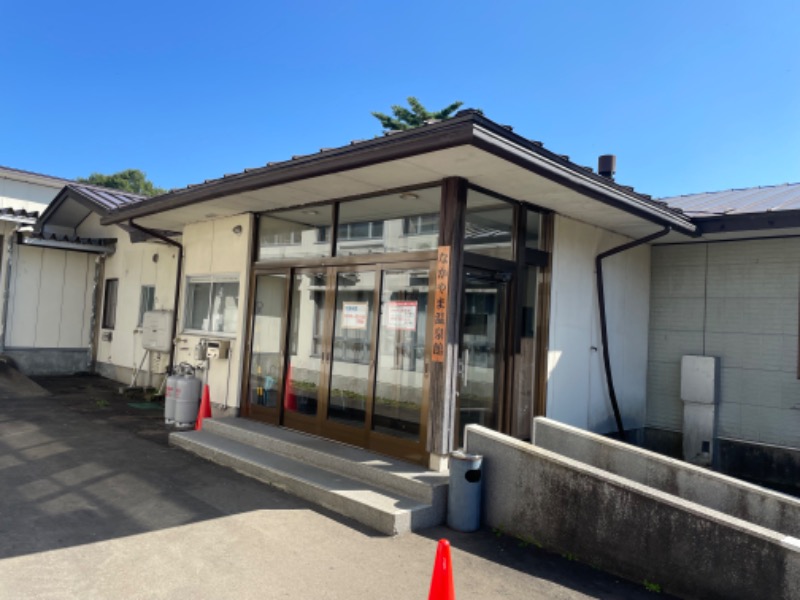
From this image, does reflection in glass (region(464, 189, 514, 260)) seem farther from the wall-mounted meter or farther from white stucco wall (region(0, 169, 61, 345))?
white stucco wall (region(0, 169, 61, 345))

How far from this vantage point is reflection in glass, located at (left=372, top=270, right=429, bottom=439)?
5672 mm

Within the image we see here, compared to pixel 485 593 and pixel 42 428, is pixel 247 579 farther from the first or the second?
pixel 42 428

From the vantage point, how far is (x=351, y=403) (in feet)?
20.4

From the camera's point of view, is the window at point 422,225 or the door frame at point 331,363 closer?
the door frame at point 331,363

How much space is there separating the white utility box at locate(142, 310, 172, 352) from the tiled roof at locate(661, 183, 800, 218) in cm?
805

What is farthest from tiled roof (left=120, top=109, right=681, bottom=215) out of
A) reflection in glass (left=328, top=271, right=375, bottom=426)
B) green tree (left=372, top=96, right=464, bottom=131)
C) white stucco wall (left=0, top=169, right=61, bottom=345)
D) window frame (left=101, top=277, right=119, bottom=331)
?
green tree (left=372, top=96, right=464, bottom=131)

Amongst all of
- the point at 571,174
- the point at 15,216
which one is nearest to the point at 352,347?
the point at 571,174

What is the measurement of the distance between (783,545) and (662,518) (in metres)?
0.69

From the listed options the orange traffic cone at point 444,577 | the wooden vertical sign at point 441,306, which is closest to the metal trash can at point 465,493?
the wooden vertical sign at point 441,306

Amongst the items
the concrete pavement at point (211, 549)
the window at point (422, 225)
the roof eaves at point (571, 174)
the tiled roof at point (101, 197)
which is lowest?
the concrete pavement at point (211, 549)

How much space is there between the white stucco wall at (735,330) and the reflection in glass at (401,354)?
4.07 meters

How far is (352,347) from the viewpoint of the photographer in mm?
6324

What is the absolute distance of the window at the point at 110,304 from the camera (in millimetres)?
12141

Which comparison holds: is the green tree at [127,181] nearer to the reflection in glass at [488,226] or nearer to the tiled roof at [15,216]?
the tiled roof at [15,216]
